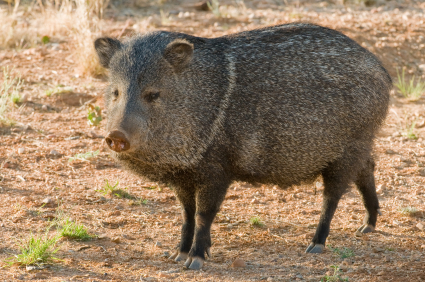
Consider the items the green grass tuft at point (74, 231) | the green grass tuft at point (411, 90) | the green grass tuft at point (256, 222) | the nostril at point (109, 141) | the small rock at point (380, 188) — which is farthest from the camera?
the green grass tuft at point (411, 90)

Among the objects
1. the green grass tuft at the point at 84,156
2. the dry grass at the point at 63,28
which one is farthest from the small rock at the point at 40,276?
the dry grass at the point at 63,28

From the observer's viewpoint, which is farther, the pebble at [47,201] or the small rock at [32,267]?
the pebble at [47,201]

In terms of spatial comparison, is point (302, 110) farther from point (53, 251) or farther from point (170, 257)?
point (53, 251)

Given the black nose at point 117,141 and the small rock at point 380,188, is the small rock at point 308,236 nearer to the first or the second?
the small rock at point 380,188

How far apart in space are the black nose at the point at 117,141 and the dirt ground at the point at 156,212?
0.76 metres

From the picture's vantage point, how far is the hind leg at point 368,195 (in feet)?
14.2

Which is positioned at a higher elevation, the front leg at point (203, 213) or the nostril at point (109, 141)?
the nostril at point (109, 141)

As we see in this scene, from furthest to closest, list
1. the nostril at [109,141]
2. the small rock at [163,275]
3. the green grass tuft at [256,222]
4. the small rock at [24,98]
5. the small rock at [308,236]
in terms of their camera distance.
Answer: the small rock at [24,98], the green grass tuft at [256,222], the small rock at [308,236], the small rock at [163,275], the nostril at [109,141]

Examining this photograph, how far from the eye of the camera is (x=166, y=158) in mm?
3473

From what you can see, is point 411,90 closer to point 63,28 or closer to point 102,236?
point 102,236

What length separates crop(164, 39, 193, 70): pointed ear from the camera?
351cm

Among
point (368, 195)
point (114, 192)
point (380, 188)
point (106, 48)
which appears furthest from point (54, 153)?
point (380, 188)

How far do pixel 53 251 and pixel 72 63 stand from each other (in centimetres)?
506

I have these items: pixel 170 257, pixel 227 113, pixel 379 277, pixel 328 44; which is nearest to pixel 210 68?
pixel 227 113
